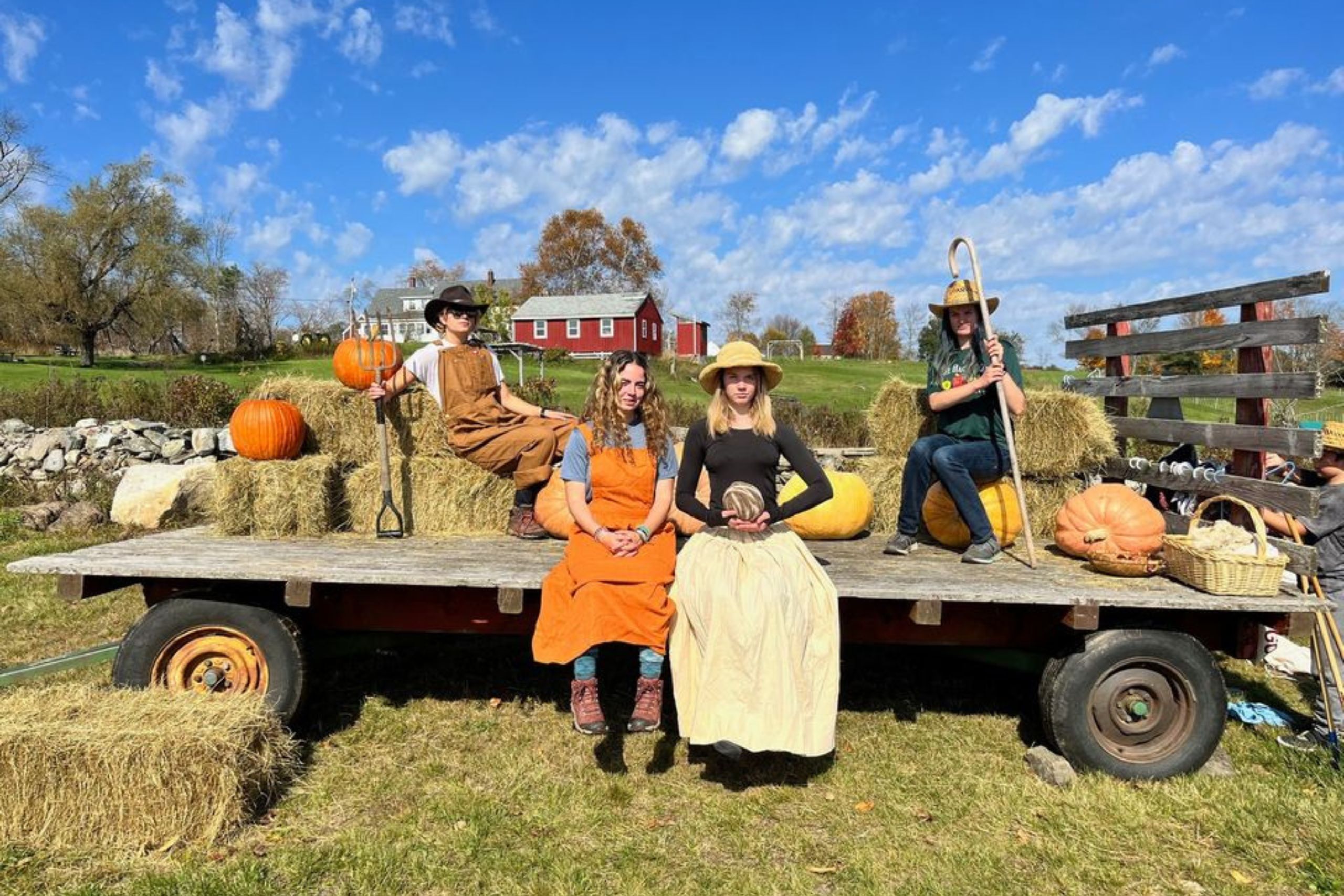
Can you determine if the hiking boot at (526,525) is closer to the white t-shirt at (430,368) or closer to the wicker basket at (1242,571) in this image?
the white t-shirt at (430,368)

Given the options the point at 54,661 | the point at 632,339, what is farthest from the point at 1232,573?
the point at 632,339

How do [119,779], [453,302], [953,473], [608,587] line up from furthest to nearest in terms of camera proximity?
[453,302]
[953,473]
[608,587]
[119,779]

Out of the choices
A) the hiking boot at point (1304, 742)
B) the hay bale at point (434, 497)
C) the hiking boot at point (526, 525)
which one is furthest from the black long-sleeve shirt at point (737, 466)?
the hiking boot at point (1304, 742)

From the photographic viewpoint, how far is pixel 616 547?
349cm

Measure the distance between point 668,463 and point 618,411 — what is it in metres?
0.36

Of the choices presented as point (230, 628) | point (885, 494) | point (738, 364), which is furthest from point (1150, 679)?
point (230, 628)

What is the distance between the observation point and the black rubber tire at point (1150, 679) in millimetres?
3590

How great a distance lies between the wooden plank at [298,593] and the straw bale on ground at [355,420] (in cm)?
181

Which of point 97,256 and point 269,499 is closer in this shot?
point 269,499

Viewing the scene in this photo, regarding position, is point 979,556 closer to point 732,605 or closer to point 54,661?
point 732,605

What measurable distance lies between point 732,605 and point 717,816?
92 centimetres

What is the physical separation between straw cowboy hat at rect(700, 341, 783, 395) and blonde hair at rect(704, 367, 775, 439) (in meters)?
0.05

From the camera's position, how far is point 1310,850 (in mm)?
3080

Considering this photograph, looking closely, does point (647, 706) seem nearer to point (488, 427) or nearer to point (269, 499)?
point (488, 427)
